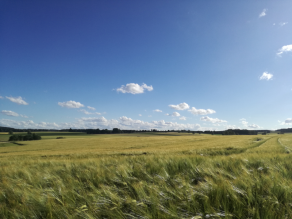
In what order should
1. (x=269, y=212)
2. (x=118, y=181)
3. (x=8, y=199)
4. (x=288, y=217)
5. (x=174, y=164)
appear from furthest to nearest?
(x=174, y=164)
(x=118, y=181)
(x=8, y=199)
(x=288, y=217)
(x=269, y=212)

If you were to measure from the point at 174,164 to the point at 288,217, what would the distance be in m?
2.46

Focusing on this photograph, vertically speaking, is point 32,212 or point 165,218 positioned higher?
point 165,218

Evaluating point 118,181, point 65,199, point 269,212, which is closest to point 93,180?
point 118,181

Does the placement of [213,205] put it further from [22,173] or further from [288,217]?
[22,173]

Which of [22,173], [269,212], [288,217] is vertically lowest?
[22,173]

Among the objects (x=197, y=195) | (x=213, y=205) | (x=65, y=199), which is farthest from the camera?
(x=65, y=199)

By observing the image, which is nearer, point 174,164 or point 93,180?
point 93,180

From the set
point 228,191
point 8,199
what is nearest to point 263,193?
point 228,191

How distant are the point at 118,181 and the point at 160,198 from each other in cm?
120

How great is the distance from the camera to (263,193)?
7.24ft

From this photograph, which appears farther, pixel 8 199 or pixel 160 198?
pixel 8 199

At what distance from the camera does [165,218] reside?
5.36ft

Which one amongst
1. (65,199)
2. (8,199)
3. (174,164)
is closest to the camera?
(65,199)

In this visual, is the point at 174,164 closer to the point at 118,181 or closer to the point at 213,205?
the point at 118,181
